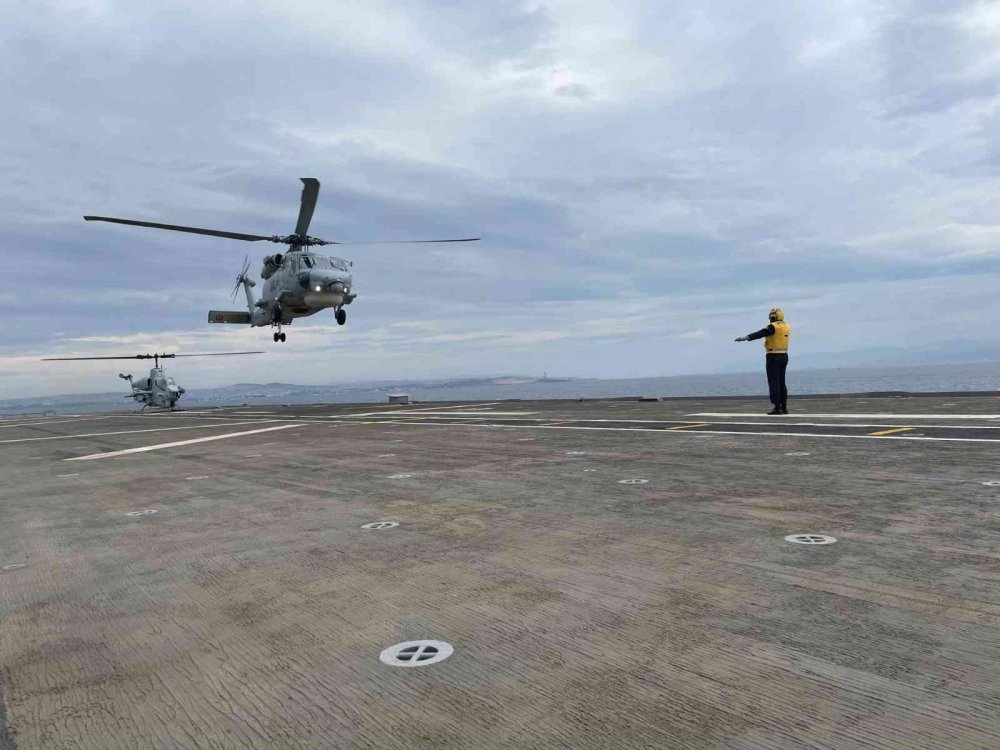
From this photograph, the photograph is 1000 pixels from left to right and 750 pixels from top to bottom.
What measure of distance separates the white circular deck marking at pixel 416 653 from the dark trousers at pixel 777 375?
44.5 feet

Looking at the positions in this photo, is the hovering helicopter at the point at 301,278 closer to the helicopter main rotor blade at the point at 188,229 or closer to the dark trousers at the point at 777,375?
the helicopter main rotor blade at the point at 188,229

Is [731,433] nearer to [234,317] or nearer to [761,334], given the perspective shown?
[761,334]

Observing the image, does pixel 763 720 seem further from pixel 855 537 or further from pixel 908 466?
pixel 908 466

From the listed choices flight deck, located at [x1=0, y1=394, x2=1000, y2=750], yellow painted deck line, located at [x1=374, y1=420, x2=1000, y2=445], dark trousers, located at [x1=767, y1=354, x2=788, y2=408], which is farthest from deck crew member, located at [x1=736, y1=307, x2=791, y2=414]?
flight deck, located at [x1=0, y1=394, x2=1000, y2=750]

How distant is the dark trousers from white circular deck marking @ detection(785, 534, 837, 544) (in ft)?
36.0

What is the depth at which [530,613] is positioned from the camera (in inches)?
137

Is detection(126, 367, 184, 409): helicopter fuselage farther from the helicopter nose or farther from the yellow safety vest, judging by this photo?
the yellow safety vest

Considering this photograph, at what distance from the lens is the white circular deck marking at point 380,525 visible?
5.83 metres

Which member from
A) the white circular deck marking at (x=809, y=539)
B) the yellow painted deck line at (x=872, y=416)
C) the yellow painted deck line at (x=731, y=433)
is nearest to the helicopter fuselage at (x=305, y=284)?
the yellow painted deck line at (x=731, y=433)

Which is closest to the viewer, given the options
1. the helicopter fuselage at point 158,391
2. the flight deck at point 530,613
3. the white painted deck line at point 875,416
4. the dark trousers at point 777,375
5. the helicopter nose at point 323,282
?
the flight deck at point 530,613

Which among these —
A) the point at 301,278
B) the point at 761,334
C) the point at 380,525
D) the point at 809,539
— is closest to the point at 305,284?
the point at 301,278

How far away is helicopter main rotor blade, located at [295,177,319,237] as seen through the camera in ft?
114

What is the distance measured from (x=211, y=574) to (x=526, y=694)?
3200 millimetres

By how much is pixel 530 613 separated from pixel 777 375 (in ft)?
43.6
